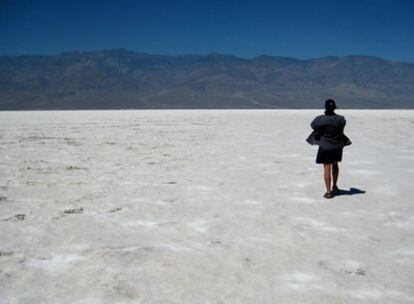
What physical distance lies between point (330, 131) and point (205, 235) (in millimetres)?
3063

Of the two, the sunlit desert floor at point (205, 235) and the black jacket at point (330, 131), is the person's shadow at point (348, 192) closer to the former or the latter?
the sunlit desert floor at point (205, 235)

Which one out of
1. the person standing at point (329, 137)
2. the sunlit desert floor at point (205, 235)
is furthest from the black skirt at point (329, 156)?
the sunlit desert floor at point (205, 235)

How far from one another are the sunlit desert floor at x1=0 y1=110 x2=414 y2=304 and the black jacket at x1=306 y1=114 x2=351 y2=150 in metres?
0.85

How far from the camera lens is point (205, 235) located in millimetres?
5551

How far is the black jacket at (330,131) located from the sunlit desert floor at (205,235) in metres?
0.85

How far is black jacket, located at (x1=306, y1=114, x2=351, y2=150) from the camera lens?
7512 millimetres

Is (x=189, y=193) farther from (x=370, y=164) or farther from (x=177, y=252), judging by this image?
(x=370, y=164)

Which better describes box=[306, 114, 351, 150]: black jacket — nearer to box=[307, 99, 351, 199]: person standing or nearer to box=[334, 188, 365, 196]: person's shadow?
box=[307, 99, 351, 199]: person standing

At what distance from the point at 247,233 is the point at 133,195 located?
2.74 metres

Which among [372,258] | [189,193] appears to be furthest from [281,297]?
[189,193]

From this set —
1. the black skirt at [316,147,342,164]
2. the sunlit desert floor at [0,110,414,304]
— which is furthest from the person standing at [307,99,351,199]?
the sunlit desert floor at [0,110,414,304]

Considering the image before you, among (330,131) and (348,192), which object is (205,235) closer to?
(330,131)

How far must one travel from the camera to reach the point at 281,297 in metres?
3.88

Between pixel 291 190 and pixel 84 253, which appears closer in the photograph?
pixel 84 253
